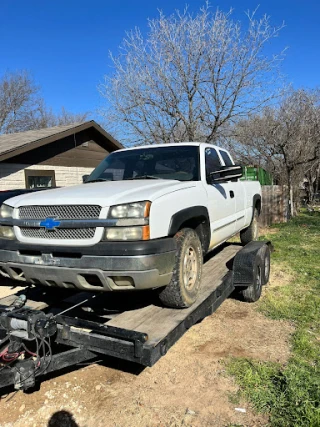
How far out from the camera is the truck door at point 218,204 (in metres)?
4.44

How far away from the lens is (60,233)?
3242mm

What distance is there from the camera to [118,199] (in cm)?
312

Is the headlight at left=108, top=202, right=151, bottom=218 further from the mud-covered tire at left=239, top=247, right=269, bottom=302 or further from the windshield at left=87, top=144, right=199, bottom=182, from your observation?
the mud-covered tire at left=239, top=247, right=269, bottom=302

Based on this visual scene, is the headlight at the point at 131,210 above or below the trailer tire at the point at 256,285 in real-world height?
above

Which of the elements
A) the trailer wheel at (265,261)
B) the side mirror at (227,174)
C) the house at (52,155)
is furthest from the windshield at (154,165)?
the house at (52,155)

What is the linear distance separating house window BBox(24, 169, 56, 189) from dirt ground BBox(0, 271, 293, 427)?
31.6 ft

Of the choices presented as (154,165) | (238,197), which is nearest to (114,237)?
(154,165)

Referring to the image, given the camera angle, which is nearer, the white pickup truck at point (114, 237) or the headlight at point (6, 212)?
the white pickup truck at point (114, 237)

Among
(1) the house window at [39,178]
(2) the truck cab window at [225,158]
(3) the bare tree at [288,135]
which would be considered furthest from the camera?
(3) the bare tree at [288,135]

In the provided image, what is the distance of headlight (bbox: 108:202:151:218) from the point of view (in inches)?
120

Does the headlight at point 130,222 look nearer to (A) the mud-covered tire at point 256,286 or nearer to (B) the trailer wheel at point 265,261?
(A) the mud-covered tire at point 256,286

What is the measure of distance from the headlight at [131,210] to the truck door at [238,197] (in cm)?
258

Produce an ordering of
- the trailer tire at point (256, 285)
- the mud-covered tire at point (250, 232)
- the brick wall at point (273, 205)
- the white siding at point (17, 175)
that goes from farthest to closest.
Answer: the brick wall at point (273, 205)
the white siding at point (17, 175)
the mud-covered tire at point (250, 232)
the trailer tire at point (256, 285)

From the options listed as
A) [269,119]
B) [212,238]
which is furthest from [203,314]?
[269,119]
